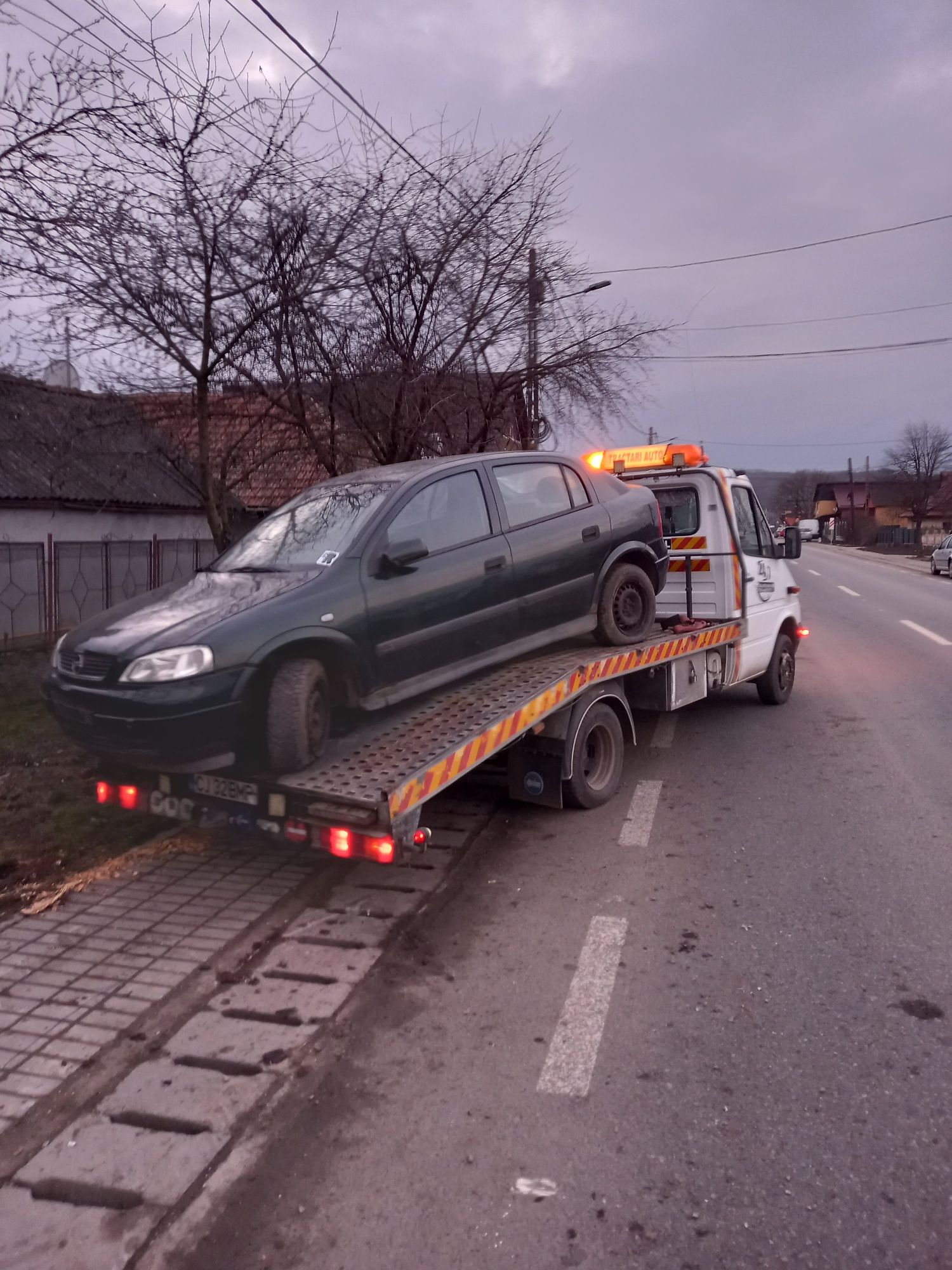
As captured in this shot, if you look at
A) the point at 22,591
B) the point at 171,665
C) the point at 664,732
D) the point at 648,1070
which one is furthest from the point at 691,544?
the point at 22,591

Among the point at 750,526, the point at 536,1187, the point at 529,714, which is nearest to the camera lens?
the point at 536,1187

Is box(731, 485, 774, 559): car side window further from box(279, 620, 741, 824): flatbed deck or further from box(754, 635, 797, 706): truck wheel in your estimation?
box(279, 620, 741, 824): flatbed deck

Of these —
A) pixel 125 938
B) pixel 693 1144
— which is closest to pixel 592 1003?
pixel 693 1144

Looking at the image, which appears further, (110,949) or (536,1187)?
(110,949)

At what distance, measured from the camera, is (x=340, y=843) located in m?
4.46

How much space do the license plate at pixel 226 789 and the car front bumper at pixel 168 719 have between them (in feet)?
0.36

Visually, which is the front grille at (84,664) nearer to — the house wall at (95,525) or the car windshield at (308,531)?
the car windshield at (308,531)

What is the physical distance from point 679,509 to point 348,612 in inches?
189

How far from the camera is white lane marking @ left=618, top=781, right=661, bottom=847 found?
20.0 feet

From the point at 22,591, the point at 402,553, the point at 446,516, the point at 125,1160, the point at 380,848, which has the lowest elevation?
the point at 125,1160

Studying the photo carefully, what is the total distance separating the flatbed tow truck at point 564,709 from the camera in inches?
179

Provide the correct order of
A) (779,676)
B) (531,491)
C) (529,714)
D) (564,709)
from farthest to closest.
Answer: (779,676)
(531,491)
(564,709)
(529,714)

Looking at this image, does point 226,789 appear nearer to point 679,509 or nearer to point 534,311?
point 679,509

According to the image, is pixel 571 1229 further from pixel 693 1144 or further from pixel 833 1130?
pixel 833 1130
